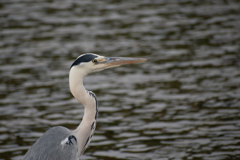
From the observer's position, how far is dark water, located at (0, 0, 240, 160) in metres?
7.42

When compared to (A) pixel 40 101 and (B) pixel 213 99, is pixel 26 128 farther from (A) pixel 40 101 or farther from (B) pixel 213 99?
(B) pixel 213 99

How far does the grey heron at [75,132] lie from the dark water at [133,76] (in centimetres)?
156

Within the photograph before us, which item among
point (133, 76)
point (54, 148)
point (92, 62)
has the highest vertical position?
point (92, 62)

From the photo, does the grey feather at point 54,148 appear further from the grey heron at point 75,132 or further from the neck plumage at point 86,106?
the neck plumage at point 86,106

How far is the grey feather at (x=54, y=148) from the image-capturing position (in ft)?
16.6

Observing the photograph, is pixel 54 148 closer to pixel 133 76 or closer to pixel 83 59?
pixel 83 59

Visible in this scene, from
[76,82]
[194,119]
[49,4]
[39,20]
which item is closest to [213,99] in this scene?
[194,119]

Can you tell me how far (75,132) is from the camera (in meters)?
5.45

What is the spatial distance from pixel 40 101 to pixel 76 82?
13.2 feet

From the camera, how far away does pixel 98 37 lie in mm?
13391

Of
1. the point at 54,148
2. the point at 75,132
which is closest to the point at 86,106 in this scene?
the point at 75,132

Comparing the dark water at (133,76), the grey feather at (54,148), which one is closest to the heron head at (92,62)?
the grey feather at (54,148)

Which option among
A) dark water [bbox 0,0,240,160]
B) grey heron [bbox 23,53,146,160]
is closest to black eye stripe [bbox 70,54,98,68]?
grey heron [bbox 23,53,146,160]

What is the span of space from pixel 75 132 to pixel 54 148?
0.42 m
